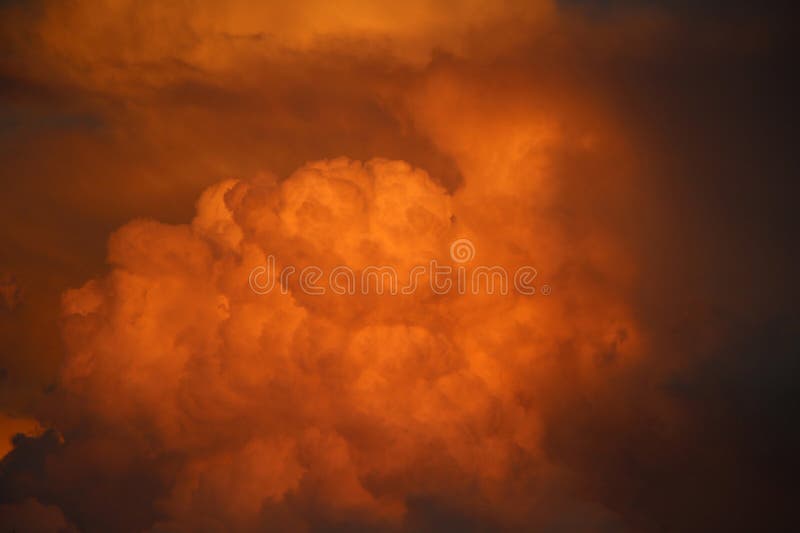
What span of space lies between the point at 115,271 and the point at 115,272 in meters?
0.18

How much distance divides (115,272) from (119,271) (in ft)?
2.28

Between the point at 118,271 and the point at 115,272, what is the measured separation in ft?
1.78

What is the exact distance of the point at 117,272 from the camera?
76688 millimetres

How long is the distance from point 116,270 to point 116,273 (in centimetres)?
50

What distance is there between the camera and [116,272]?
252 ft

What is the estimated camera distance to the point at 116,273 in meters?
76.8

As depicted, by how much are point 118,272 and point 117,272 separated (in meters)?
0.16

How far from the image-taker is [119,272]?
76.7 meters

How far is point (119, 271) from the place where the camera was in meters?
76.6

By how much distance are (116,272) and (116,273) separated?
0.18m

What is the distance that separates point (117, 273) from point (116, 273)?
160 millimetres

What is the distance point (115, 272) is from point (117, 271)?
0.40m

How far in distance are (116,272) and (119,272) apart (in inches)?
18.8
